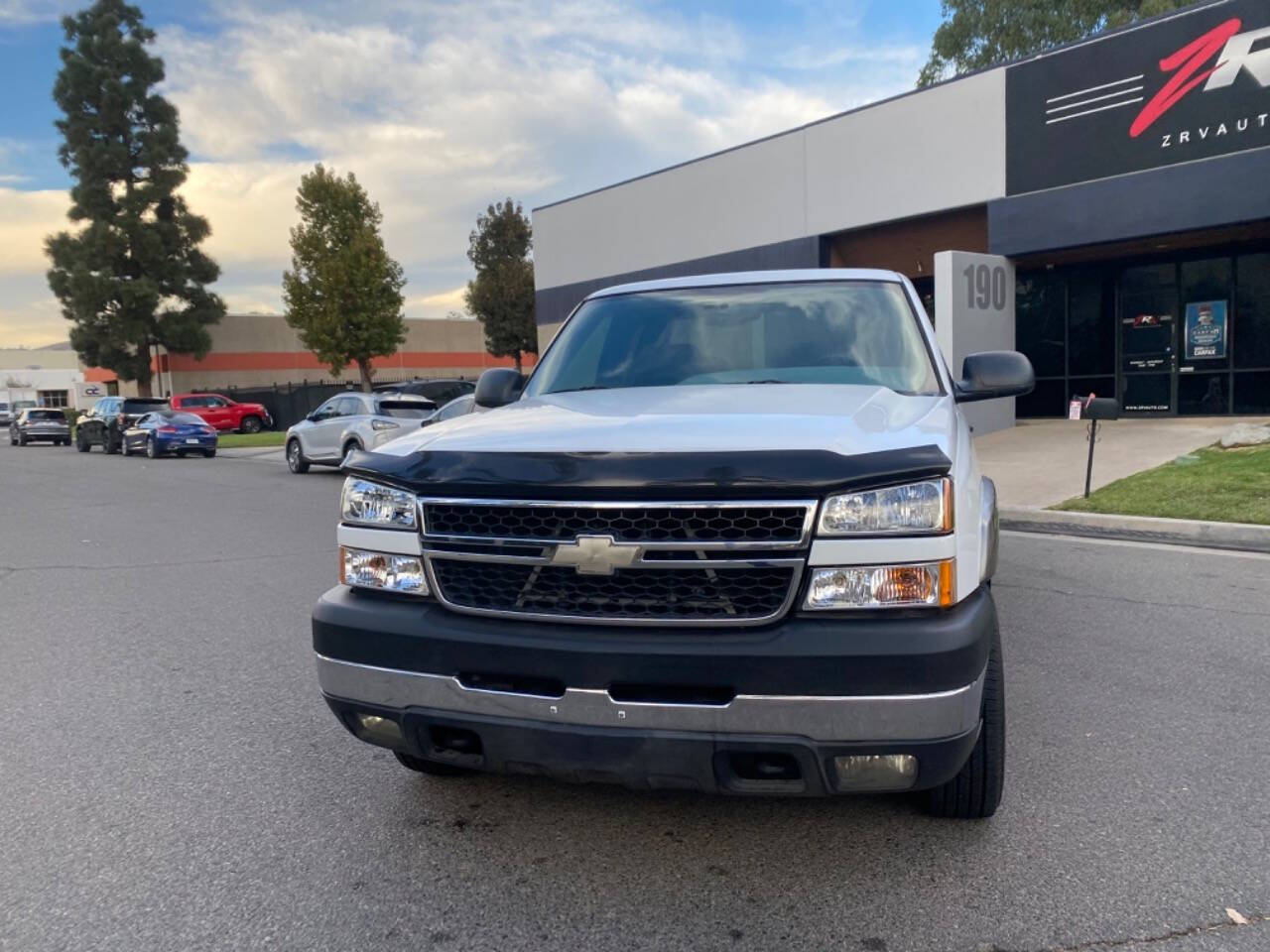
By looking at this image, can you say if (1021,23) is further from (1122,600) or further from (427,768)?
(427,768)

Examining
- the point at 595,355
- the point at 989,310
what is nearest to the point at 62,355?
the point at 989,310

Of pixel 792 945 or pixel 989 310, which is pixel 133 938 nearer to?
pixel 792 945

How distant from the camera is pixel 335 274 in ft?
111

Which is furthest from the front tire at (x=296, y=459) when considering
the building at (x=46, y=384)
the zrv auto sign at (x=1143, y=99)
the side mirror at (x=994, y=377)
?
the building at (x=46, y=384)

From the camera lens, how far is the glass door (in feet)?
57.5

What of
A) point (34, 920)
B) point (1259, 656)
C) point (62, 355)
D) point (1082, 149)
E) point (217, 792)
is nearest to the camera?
point (34, 920)

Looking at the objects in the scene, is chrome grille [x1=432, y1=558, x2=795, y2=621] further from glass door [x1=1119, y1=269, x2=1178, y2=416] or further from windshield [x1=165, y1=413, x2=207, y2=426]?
windshield [x1=165, y1=413, x2=207, y2=426]

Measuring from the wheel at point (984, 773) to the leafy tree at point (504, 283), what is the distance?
3545 centimetres

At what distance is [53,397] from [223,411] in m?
59.0

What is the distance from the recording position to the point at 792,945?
247 centimetres

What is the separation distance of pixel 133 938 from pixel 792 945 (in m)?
1.78

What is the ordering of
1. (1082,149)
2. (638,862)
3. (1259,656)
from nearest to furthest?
(638,862), (1259,656), (1082,149)

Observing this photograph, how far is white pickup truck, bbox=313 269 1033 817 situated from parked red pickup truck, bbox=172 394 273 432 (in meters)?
36.7

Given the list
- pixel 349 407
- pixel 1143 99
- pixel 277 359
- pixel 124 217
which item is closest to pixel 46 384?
pixel 277 359
